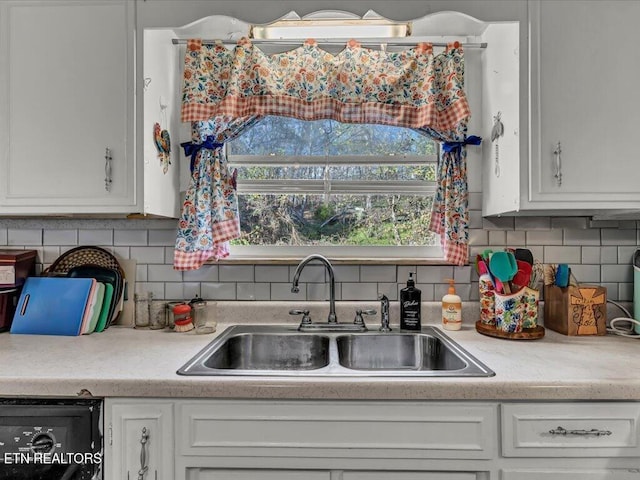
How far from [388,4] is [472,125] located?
65 cm

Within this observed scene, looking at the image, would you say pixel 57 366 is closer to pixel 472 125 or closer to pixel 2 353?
pixel 2 353

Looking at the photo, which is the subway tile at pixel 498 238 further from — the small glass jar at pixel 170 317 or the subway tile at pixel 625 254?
the small glass jar at pixel 170 317

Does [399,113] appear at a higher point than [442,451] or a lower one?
higher

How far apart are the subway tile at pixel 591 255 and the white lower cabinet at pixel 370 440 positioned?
821 millimetres

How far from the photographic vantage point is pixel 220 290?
5.76ft

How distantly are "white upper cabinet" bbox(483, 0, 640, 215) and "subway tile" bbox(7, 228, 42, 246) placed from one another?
2.03 metres

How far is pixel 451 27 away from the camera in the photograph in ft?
5.18

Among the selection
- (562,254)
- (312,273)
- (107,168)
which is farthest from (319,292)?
(562,254)

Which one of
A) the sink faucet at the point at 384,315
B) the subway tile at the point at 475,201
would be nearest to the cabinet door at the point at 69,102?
the sink faucet at the point at 384,315

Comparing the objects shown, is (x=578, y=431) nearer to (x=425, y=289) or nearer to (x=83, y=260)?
(x=425, y=289)

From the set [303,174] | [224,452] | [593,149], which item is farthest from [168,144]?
[593,149]

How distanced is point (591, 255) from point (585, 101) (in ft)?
2.25

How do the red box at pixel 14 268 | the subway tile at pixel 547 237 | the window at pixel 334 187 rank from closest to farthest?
1. the red box at pixel 14 268
2. the subway tile at pixel 547 237
3. the window at pixel 334 187

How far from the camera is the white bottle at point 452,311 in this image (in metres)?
1.59
